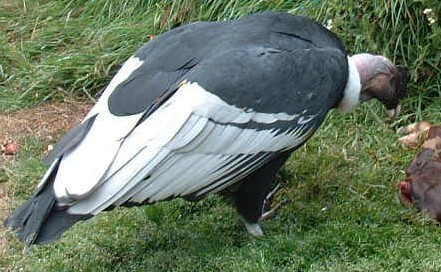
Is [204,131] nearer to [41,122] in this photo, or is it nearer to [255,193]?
[255,193]

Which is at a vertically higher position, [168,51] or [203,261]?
[168,51]

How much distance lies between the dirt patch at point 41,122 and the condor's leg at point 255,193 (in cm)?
166

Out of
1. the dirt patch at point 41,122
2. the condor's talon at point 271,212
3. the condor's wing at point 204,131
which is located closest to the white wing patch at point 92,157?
the condor's wing at point 204,131

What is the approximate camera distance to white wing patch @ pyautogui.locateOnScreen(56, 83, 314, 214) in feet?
14.9

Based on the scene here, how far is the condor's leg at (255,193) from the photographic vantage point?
4.97 metres

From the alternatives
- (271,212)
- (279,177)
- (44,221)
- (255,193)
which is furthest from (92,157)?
(279,177)

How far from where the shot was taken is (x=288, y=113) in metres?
4.79

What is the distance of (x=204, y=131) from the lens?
182 inches

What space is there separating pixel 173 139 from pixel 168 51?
555 mm

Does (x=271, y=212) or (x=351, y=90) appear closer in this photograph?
(x=351, y=90)

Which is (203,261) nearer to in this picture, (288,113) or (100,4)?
(288,113)

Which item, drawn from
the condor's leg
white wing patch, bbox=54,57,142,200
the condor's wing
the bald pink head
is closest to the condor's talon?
the condor's leg

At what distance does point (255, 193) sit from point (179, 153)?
576 mm

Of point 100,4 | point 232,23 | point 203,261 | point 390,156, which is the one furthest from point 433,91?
point 100,4
